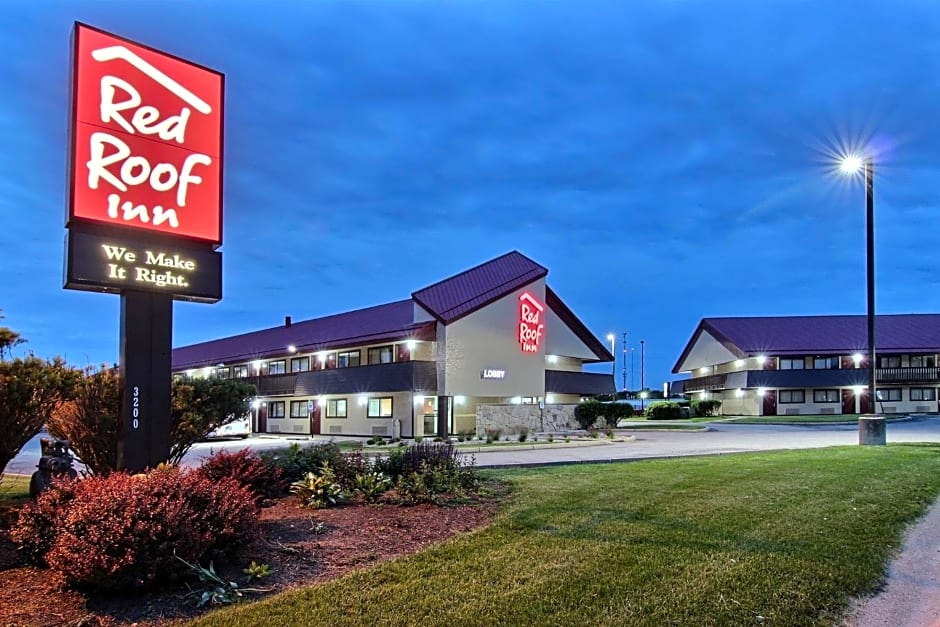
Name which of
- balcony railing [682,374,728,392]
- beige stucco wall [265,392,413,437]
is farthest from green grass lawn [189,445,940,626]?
balcony railing [682,374,728,392]

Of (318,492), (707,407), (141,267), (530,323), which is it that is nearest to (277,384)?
(530,323)

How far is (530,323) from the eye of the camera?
122ft

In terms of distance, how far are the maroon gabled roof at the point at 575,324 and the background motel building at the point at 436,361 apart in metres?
0.07

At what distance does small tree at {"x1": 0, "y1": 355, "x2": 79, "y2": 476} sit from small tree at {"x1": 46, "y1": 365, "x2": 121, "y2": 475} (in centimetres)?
60

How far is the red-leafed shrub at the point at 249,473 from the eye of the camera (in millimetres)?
8820

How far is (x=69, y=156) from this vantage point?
28.9ft

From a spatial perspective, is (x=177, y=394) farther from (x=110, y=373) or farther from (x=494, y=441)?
(x=494, y=441)

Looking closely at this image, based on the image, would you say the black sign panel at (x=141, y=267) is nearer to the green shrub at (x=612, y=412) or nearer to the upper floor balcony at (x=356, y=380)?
the upper floor balcony at (x=356, y=380)

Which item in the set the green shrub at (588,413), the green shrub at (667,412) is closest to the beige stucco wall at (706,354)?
the green shrub at (667,412)

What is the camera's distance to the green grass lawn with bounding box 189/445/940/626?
5125 millimetres

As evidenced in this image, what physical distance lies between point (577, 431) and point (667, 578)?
96.4 ft

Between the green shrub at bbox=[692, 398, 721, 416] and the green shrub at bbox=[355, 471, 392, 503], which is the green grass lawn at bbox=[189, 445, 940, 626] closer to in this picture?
the green shrub at bbox=[355, 471, 392, 503]

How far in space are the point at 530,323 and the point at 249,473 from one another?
2910cm

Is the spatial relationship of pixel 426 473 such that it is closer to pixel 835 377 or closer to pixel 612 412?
pixel 612 412
